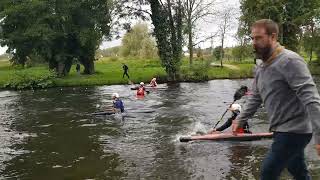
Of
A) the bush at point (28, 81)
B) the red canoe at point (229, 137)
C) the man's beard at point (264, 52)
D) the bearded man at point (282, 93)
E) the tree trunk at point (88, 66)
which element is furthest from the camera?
the tree trunk at point (88, 66)

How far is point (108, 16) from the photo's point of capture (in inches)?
1988

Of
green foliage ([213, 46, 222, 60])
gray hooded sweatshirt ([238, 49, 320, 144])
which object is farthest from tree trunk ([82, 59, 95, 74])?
gray hooded sweatshirt ([238, 49, 320, 144])

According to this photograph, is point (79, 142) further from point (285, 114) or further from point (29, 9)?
point (29, 9)

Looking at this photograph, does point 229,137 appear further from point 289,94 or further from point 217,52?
point 217,52

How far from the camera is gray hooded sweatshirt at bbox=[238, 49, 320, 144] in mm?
4750

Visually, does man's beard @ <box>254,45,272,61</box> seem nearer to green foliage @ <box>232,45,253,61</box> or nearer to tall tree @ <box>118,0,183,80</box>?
tall tree @ <box>118,0,183,80</box>

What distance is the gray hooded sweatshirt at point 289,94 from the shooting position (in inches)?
187

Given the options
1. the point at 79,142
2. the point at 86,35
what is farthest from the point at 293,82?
the point at 86,35

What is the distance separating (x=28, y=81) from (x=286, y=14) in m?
29.6

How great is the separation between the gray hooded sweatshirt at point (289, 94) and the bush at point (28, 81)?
40.4m

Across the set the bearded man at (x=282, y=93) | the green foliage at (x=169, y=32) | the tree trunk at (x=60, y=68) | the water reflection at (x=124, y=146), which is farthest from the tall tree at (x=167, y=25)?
the bearded man at (x=282, y=93)

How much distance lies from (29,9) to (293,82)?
45620 mm

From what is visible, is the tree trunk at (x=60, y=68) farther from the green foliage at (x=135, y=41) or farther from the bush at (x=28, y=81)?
the green foliage at (x=135, y=41)

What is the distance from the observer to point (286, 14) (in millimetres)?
54156
